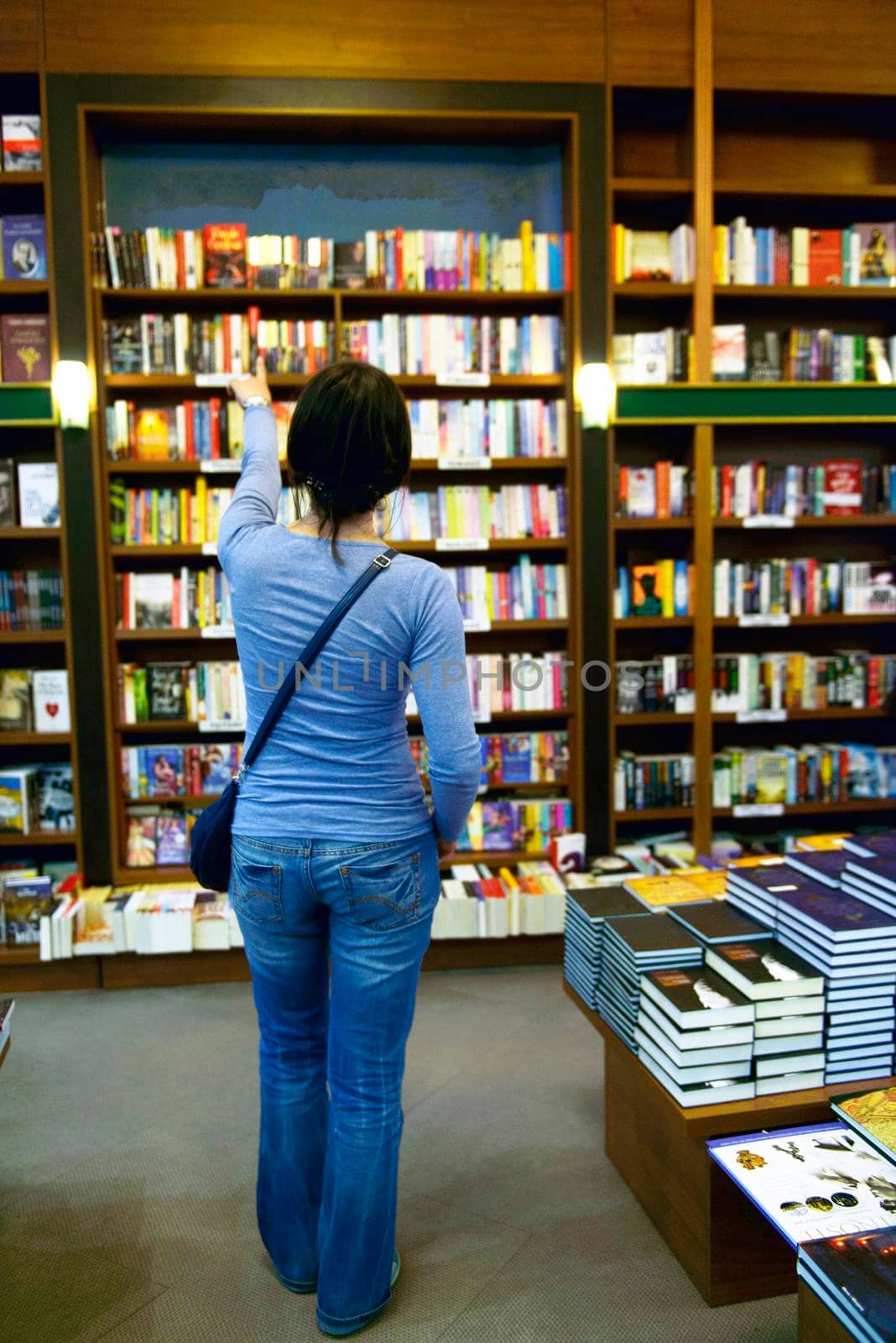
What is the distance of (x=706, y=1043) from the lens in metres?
1.75

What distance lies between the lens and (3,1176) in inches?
88.7

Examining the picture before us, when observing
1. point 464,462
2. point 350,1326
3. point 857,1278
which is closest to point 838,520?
point 464,462

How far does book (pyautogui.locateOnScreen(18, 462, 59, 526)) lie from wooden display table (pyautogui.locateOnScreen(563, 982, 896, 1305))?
109 inches

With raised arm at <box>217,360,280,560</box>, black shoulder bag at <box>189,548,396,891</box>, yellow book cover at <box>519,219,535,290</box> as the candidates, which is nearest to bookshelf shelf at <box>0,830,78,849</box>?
black shoulder bag at <box>189,548,396,891</box>

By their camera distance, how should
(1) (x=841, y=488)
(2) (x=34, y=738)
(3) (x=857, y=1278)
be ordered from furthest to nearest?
1. (1) (x=841, y=488)
2. (2) (x=34, y=738)
3. (3) (x=857, y=1278)

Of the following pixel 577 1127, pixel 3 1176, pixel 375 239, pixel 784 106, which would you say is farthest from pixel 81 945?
pixel 784 106

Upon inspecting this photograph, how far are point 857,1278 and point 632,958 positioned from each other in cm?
74

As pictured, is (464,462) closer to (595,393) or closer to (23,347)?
(595,393)

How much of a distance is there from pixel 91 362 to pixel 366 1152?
2.84 m

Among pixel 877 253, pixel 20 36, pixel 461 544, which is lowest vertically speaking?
pixel 461 544

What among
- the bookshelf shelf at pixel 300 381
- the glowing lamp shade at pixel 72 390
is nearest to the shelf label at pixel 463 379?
the bookshelf shelf at pixel 300 381

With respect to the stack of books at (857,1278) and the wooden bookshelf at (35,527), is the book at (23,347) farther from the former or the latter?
the stack of books at (857,1278)

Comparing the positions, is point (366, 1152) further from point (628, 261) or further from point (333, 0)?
point (333, 0)

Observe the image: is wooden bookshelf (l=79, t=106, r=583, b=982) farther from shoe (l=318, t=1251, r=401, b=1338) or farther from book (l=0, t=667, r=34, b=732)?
shoe (l=318, t=1251, r=401, b=1338)
